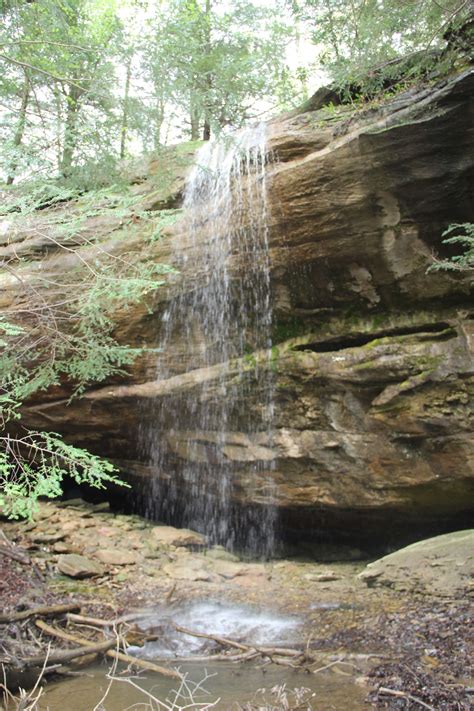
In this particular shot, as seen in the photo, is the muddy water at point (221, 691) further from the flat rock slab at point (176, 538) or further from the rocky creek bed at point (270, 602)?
the flat rock slab at point (176, 538)

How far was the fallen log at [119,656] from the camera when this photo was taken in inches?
152

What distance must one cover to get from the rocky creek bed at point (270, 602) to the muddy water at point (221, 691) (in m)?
0.02

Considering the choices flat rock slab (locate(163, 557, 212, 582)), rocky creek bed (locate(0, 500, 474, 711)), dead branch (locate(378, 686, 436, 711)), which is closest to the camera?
dead branch (locate(378, 686, 436, 711))

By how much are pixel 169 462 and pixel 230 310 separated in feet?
10.4

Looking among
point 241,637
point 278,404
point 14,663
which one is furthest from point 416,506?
point 14,663

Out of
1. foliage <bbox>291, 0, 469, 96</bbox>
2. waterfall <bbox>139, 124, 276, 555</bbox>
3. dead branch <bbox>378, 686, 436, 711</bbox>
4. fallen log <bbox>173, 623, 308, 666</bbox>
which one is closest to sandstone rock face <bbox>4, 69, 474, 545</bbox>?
waterfall <bbox>139, 124, 276, 555</bbox>

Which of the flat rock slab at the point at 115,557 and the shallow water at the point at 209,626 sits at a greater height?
the flat rock slab at the point at 115,557

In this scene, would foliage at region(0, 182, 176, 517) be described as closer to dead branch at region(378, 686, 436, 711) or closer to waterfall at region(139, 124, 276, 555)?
waterfall at region(139, 124, 276, 555)

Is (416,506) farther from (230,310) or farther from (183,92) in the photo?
(183,92)

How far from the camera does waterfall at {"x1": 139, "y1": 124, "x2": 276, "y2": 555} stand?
27.8 ft

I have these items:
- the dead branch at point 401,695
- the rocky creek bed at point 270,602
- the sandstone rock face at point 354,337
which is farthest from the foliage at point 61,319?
the dead branch at point 401,695

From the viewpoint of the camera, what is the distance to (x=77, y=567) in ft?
21.5

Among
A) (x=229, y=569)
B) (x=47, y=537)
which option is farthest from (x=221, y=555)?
(x=47, y=537)

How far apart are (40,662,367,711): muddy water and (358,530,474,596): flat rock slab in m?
2.44
